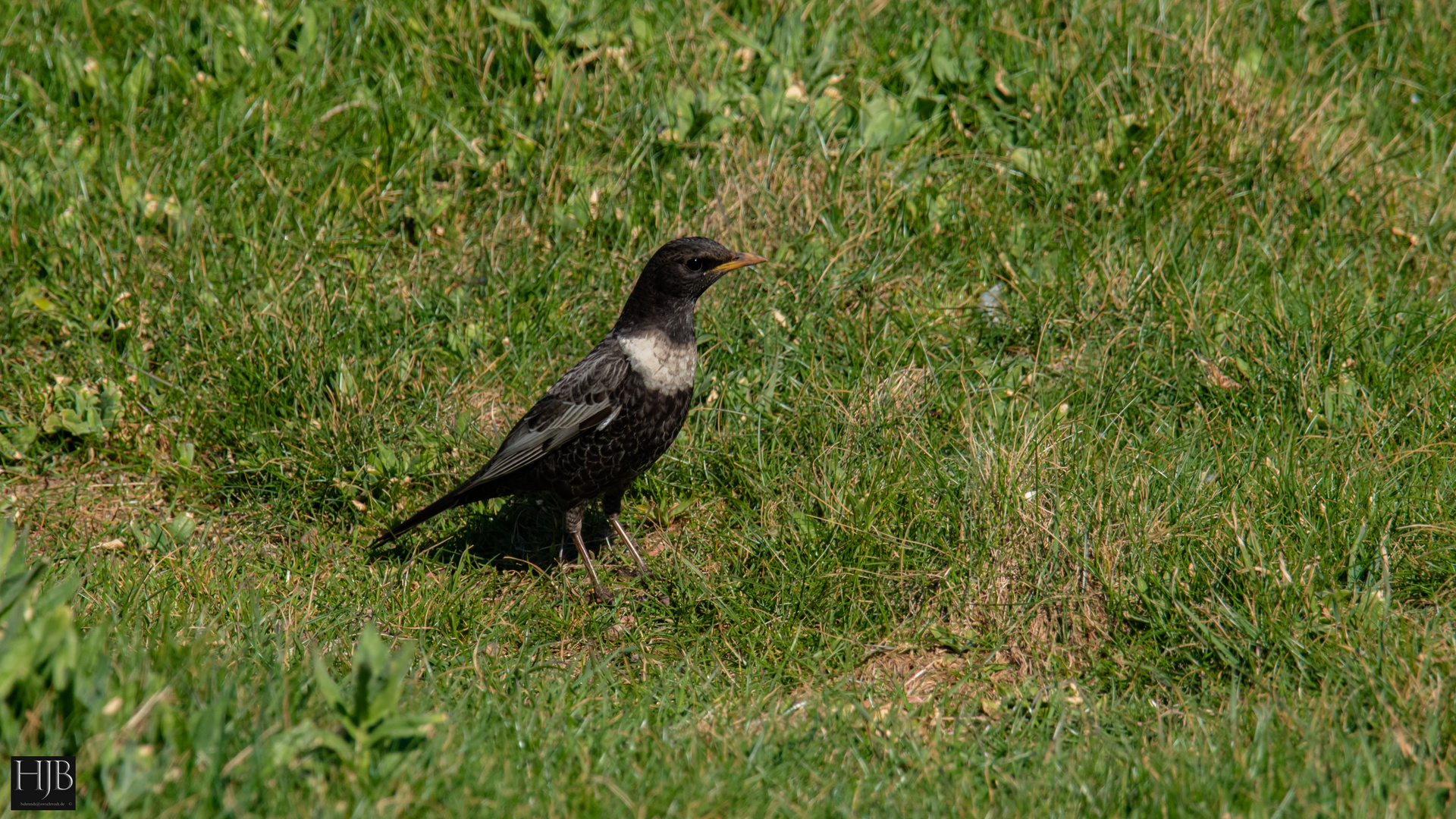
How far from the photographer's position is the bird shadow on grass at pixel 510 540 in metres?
5.40

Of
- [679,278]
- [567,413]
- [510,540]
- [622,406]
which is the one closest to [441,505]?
[510,540]

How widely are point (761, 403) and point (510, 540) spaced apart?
132cm

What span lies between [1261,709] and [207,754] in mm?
2865

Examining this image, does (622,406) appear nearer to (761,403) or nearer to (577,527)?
(577,527)

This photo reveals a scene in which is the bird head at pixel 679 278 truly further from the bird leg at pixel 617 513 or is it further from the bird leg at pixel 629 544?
the bird leg at pixel 629 544

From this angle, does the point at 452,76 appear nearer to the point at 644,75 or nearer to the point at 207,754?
the point at 644,75

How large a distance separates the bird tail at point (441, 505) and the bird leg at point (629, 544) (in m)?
0.54

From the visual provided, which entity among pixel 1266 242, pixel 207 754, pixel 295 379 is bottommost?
pixel 295 379

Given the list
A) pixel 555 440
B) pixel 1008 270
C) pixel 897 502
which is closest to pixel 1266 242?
pixel 1008 270

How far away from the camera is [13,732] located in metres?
2.85

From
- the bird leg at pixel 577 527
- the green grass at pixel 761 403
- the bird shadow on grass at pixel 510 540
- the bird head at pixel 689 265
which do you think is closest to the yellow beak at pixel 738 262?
the bird head at pixel 689 265

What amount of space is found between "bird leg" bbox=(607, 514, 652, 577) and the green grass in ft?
0.37

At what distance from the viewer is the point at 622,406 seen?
502cm

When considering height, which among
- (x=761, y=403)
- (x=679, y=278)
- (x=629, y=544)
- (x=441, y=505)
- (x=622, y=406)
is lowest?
(x=629, y=544)
